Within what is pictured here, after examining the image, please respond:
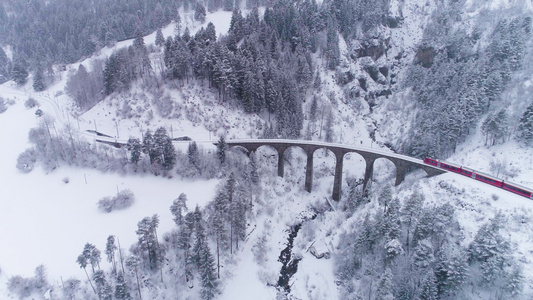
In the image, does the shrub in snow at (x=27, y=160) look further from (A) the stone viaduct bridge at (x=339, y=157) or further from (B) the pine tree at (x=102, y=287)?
(A) the stone viaduct bridge at (x=339, y=157)

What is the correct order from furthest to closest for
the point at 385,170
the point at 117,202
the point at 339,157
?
the point at 385,170
the point at 339,157
the point at 117,202

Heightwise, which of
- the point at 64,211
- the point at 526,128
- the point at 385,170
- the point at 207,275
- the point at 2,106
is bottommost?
the point at 207,275

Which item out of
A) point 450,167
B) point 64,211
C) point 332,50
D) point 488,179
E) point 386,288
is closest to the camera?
point 386,288

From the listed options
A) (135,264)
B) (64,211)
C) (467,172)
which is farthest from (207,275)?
(467,172)

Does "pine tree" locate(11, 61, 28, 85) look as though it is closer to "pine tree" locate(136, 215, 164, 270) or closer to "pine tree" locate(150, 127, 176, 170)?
"pine tree" locate(150, 127, 176, 170)

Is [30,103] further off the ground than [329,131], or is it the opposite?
[30,103]

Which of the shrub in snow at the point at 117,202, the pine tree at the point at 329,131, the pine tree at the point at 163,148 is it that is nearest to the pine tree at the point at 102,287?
the shrub in snow at the point at 117,202

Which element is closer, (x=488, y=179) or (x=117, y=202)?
(x=488, y=179)

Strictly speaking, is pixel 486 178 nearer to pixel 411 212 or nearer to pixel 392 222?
pixel 411 212
